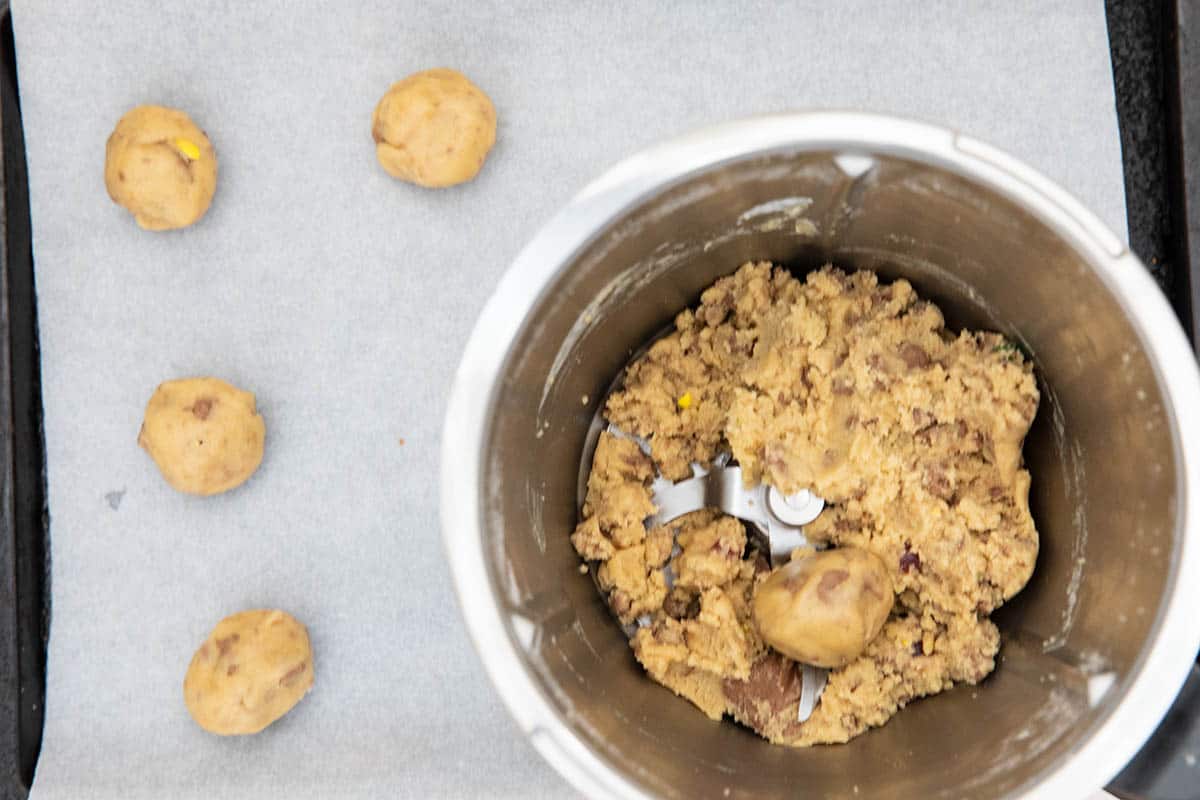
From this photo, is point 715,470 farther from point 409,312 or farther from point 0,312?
point 0,312

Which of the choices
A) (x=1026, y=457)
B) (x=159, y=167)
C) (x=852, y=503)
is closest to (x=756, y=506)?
(x=852, y=503)

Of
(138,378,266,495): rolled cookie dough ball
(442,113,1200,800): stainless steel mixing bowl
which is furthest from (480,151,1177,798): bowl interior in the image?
(138,378,266,495): rolled cookie dough ball

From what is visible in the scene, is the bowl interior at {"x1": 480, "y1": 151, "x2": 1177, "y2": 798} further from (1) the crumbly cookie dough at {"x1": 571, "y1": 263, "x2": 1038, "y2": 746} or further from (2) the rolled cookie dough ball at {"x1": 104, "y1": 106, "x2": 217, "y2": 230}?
(2) the rolled cookie dough ball at {"x1": 104, "y1": 106, "x2": 217, "y2": 230}

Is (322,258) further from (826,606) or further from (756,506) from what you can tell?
(826,606)

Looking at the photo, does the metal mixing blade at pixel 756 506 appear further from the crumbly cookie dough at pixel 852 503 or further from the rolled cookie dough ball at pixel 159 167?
the rolled cookie dough ball at pixel 159 167

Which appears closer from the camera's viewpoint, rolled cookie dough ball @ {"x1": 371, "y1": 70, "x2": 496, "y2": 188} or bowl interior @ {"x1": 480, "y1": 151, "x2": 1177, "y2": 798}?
bowl interior @ {"x1": 480, "y1": 151, "x2": 1177, "y2": 798}

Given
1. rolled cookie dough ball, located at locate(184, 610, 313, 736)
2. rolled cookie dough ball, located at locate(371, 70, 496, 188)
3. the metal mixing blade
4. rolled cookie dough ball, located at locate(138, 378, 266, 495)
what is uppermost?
rolled cookie dough ball, located at locate(371, 70, 496, 188)

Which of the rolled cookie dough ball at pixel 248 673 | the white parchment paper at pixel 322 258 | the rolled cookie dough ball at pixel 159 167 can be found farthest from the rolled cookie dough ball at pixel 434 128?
the rolled cookie dough ball at pixel 248 673

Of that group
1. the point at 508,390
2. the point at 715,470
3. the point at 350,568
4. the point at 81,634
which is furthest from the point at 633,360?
the point at 81,634
